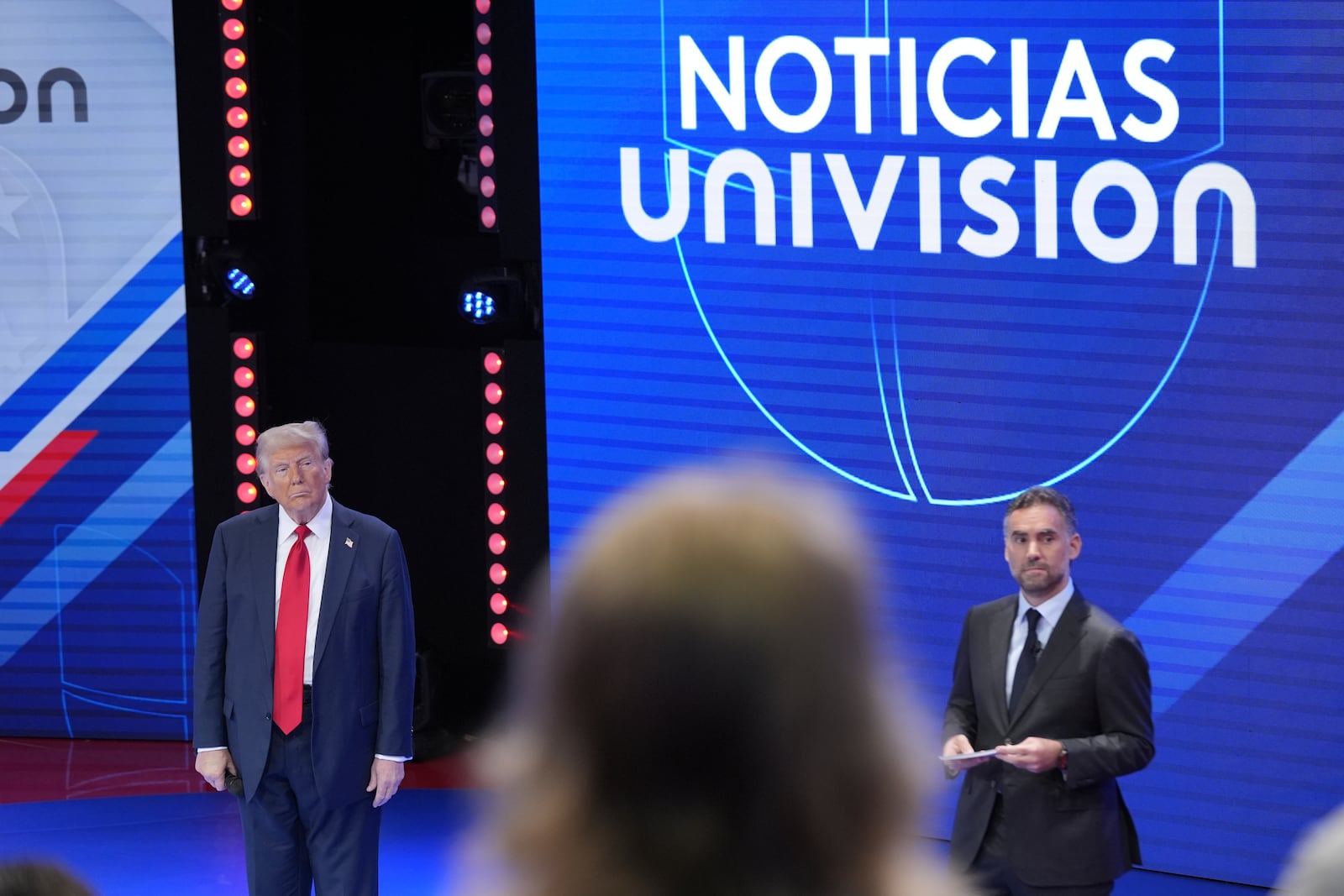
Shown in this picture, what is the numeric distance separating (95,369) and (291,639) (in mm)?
2972

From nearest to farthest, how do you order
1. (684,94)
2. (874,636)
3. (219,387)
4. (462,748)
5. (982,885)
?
1. (874,636)
2. (982,885)
3. (684,94)
4. (219,387)
5. (462,748)

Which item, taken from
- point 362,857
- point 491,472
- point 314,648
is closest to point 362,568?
point 314,648

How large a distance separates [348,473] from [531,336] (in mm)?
1525

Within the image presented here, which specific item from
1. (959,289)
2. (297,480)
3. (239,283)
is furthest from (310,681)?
(959,289)

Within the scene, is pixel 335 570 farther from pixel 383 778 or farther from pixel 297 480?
pixel 383 778

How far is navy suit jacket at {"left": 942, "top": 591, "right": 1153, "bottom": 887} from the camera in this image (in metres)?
3.67

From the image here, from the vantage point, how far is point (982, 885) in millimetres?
3736

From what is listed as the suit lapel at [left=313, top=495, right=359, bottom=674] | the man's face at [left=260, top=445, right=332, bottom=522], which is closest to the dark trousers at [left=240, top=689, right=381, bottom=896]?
the suit lapel at [left=313, top=495, right=359, bottom=674]

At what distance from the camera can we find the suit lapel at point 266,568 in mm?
4391

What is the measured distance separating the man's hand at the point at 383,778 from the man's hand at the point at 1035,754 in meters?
1.54

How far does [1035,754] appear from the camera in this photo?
362 cm

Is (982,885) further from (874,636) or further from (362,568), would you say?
(874,636)

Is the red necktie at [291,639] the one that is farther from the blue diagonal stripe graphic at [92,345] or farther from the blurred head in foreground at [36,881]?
the blurred head in foreground at [36,881]

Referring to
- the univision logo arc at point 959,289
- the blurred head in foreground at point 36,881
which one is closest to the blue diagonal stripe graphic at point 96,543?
the univision logo arc at point 959,289
